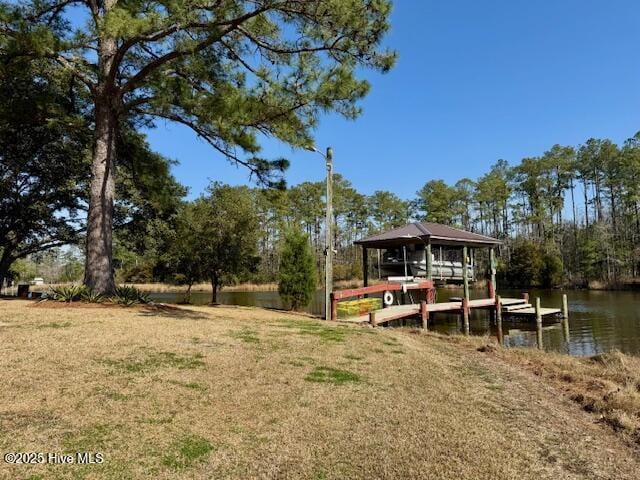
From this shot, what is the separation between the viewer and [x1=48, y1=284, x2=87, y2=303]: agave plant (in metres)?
9.73

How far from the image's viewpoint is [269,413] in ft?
13.9

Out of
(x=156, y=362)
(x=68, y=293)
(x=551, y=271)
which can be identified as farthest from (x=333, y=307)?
(x=551, y=271)

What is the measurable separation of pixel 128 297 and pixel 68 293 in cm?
141

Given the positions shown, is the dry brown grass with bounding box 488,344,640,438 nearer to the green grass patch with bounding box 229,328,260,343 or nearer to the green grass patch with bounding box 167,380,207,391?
the green grass patch with bounding box 167,380,207,391

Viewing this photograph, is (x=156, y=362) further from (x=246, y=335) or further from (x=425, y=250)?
(x=425, y=250)

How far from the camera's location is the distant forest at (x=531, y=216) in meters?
42.9

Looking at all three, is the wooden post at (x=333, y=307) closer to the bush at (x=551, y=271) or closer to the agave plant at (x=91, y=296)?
the agave plant at (x=91, y=296)

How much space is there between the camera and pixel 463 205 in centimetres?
5912

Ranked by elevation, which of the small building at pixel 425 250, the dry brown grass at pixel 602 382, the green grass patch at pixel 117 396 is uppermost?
the small building at pixel 425 250

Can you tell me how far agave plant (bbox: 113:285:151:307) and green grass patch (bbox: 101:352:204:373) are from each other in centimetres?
489

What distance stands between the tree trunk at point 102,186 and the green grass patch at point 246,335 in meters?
4.25

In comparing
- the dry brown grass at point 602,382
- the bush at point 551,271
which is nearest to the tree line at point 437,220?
the bush at point 551,271

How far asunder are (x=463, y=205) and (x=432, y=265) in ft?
142

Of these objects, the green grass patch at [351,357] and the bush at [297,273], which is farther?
the bush at [297,273]
